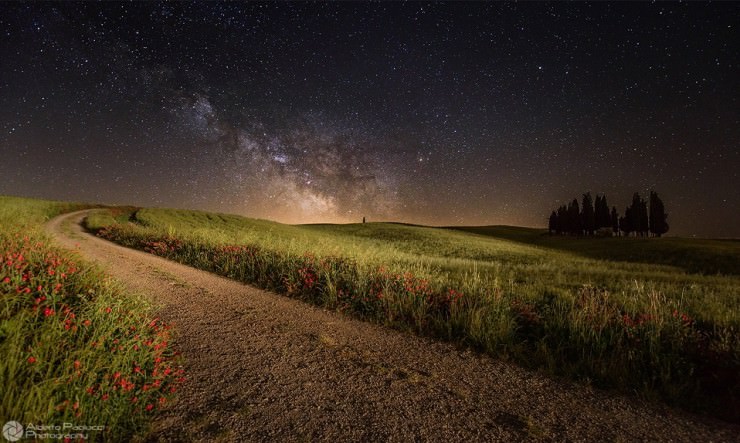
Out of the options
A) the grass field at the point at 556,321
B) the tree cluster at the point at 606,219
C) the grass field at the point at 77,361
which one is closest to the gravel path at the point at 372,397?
the grass field at the point at 77,361

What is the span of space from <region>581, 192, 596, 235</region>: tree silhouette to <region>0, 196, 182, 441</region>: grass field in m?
84.0

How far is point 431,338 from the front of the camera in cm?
569

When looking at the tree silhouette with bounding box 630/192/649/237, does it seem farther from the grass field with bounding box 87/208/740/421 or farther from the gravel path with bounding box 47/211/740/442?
the gravel path with bounding box 47/211/740/442

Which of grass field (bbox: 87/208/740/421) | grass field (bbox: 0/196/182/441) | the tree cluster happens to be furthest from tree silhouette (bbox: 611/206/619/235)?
grass field (bbox: 0/196/182/441)

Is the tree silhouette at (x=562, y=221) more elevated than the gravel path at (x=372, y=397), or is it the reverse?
the tree silhouette at (x=562, y=221)

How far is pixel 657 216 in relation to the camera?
212 feet

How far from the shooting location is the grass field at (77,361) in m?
2.64

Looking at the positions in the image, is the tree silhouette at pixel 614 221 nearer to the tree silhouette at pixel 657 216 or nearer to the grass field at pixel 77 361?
the tree silhouette at pixel 657 216

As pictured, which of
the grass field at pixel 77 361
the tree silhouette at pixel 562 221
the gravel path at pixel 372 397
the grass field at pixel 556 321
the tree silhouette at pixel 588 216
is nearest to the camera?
the grass field at pixel 77 361

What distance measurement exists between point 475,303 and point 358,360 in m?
2.80

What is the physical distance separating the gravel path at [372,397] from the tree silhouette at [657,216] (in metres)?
80.3

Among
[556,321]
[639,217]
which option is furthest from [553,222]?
[556,321]

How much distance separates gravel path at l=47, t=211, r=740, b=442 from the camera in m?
3.05

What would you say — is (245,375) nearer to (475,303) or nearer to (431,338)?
(431,338)
